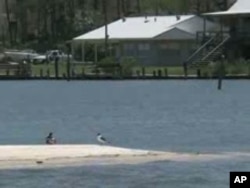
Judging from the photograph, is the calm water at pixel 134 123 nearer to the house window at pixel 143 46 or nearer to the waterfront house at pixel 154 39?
the waterfront house at pixel 154 39

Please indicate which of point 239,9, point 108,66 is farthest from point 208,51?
point 108,66

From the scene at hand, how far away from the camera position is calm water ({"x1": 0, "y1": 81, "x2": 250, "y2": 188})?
37156 millimetres

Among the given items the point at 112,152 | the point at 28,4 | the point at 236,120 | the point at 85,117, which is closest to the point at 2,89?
the point at 28,4

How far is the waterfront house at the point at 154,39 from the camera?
13425cm

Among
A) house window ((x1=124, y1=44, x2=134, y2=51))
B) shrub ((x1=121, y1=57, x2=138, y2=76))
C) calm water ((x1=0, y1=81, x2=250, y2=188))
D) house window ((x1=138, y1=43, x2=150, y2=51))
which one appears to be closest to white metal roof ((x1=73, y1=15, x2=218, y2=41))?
house window ((x1=138, y1=43, x2=150, y2=51))

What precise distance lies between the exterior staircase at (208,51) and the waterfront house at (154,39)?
3.23 metres

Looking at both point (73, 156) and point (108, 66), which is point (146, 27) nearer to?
point (108, 66)

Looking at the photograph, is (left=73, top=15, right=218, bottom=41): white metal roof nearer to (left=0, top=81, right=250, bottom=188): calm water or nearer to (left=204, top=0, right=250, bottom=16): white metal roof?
(left=204, top=0, right=250, bottom=16): white metal roof

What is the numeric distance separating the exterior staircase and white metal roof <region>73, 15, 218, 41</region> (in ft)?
21.3

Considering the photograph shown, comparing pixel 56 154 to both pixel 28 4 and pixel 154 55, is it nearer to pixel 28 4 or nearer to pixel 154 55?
pixel 154 55

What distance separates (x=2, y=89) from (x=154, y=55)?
18192mm

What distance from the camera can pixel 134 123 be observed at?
228 feet

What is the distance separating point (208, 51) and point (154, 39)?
7.37 m

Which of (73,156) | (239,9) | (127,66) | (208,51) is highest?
(239,9)
